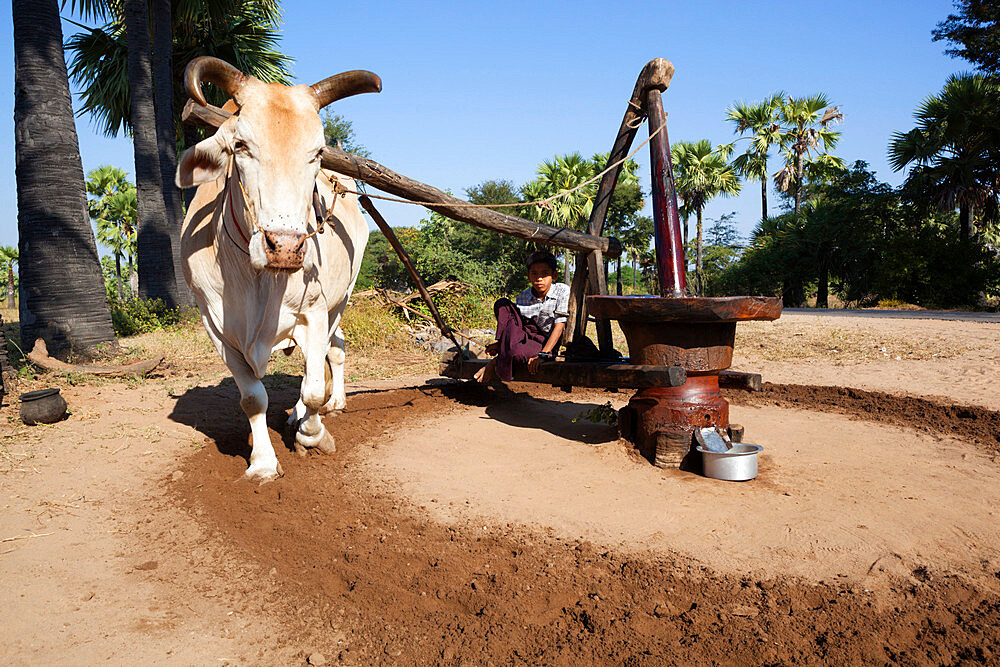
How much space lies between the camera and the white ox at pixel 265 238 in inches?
139

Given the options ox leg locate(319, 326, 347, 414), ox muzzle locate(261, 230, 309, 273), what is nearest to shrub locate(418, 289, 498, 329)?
ox leg locate(319, 326, 347, 414)

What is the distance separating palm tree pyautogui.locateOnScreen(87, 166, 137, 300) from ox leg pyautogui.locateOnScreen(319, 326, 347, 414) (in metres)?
40.3

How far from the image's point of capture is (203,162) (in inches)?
149

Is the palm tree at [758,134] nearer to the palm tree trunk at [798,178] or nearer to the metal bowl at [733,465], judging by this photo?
the palm tree trunk at [798,178]

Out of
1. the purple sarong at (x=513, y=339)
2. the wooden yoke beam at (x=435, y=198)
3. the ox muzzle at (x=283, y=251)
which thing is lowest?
the purple sarong at (x=513, y=339)

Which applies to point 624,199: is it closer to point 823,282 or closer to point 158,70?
point 823,282

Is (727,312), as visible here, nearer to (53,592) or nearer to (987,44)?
(53,592)

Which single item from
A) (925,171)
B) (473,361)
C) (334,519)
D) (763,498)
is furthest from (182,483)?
(925,171)

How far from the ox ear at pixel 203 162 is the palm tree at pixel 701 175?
32590mm

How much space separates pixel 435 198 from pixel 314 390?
1749mm

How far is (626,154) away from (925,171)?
66.1 feet

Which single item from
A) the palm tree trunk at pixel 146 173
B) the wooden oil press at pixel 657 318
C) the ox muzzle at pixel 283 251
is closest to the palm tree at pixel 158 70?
the palm tree trunk at pixel 146 173

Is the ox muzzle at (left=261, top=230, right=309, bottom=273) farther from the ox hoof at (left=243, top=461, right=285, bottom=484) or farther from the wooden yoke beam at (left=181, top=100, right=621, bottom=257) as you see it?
the ox hoof at (left=243, top=461, right=285, bottom=484)

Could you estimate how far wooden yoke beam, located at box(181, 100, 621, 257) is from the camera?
4.09 meters
